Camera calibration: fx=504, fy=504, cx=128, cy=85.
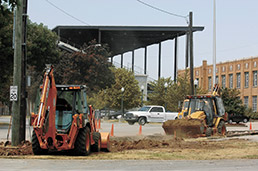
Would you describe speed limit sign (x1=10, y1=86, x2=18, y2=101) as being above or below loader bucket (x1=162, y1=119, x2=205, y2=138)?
above

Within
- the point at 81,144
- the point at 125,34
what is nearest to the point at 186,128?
the point at 81,144

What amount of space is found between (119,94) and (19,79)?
5340 cm

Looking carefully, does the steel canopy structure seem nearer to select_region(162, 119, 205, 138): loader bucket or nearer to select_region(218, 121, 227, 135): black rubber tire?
select_region(218, 121, 227, 135): black rubber tire

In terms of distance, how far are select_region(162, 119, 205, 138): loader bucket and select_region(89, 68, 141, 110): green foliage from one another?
148 feet

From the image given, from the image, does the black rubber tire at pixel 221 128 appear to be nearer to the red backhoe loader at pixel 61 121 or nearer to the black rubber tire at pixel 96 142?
the black rubber tire at pixel 96 142

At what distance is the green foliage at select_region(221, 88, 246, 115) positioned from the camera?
183ft

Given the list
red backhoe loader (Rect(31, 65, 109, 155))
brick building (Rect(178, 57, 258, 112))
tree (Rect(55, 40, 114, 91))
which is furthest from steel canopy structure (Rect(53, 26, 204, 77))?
red backhoe loader (Rect(31, 65, 109, 155))

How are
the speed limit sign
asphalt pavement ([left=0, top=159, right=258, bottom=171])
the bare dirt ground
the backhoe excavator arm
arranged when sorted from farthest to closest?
the speed limit sign
the bare dirt ground
the backhoe excavator arm
asphalt pavement ([left=0, top=159, right=258, bottom=171])

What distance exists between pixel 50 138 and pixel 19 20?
625 centimetres

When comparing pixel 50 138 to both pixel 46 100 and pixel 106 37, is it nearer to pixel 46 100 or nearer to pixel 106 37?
pixel 46 100

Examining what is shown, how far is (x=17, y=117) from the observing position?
64.3 ft

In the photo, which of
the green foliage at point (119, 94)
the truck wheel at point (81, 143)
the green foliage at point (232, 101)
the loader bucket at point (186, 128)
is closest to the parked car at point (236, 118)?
the green foliage at point (232, 101)

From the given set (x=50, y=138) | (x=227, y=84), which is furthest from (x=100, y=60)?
(x=50, y=138)

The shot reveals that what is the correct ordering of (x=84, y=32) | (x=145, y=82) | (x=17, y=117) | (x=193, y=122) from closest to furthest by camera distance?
(x=17, y=117), (x=193, y=122), (x=84, y=32), (x=145, y=82)
